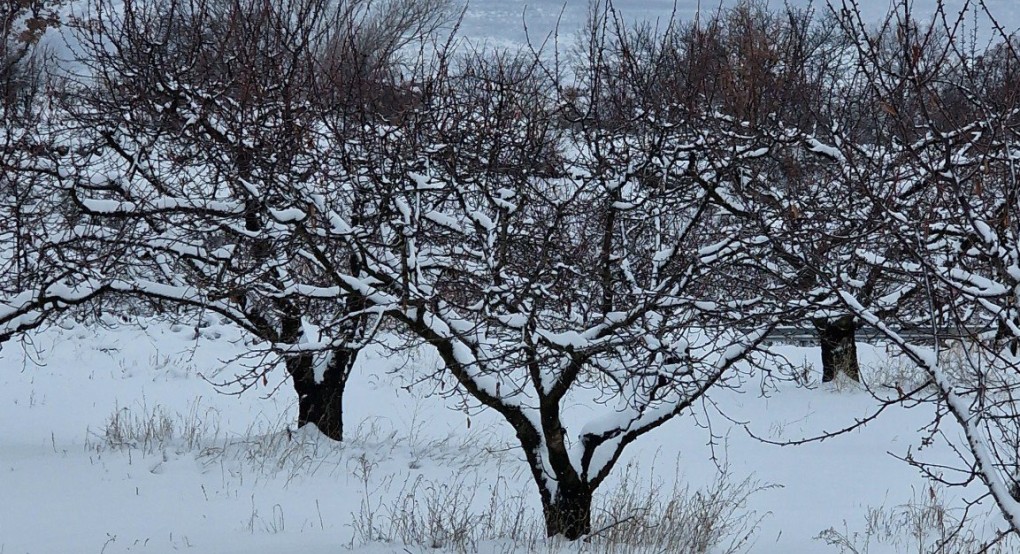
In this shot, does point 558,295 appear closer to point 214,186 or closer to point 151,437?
point 214,186

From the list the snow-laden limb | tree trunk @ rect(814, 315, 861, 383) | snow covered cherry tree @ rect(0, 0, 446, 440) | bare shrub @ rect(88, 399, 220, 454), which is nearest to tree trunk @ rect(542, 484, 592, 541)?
snow covered cherry tree @ rect(0, 0, 446, 440)

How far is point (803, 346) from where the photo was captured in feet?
44.6

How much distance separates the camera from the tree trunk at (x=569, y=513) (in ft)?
16.4

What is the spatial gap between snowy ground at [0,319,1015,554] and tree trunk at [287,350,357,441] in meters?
0.21

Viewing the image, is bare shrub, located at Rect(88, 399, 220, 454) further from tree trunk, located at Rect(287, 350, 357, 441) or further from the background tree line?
the background tree line

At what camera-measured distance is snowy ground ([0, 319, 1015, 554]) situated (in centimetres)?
558

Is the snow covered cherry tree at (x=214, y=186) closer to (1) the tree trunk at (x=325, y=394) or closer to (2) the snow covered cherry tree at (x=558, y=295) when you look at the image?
(1) the tree trunk at (x=325, y=394)

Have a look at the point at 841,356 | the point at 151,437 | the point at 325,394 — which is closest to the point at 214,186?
the point at 325,394

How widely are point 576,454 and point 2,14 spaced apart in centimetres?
537

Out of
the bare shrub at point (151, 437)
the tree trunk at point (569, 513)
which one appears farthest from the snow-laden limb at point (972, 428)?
the bare shrub at point (151, 437)

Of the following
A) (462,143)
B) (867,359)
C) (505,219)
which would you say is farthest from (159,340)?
(867,359)

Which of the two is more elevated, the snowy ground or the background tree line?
the background tree line

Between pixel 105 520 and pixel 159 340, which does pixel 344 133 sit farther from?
pixel 159 340

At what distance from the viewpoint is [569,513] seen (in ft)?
16.4
